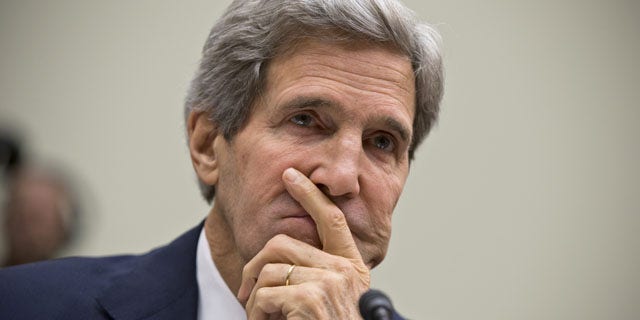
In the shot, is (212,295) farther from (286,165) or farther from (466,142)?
(466,142)

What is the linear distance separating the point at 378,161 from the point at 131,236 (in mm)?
3652

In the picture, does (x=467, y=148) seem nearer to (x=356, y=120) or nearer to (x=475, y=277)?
(x=475, y=277)

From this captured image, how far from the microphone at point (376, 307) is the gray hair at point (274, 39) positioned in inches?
34.8

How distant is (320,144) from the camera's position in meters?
2.57

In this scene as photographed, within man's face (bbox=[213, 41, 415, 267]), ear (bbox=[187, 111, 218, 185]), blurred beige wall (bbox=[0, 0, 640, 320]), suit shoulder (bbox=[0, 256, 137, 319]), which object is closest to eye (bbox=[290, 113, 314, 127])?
man's face (bbox=[213, 41, 415, 267])

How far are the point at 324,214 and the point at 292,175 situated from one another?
16 centimetres

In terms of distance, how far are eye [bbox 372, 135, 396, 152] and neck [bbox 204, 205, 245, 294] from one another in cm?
58

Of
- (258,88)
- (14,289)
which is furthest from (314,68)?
(14,289)

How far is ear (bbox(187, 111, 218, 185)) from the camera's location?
9.32 feet

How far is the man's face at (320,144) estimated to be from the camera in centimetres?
255

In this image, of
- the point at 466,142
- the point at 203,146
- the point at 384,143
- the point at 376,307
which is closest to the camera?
the point at 376,307

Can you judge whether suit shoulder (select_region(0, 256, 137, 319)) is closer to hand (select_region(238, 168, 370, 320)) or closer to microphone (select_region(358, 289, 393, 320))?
hand (select_region(238, 168, 370, 320))

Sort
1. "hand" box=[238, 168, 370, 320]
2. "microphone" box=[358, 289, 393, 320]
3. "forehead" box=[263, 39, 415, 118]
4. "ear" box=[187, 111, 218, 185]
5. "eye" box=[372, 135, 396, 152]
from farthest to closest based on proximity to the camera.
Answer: "ear" box=[187, 111, 218, 185] < "eye" box=[372, 135, 396, 152] < "forehead" box=[263, 39, 415, 118] < "hand" box=[238, 168, 370, 320] < "microphone" box=[358, 289, 393, 320]

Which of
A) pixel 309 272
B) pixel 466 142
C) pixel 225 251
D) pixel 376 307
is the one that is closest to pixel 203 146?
pixel 225 251
